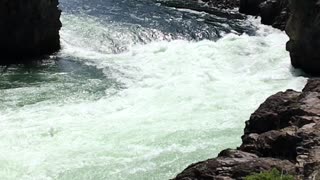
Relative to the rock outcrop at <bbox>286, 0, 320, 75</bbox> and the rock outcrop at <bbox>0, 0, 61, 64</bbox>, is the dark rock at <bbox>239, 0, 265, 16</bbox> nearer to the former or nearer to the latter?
the rock outcrop at <bbox>286, 0, 320, 75</bbox>

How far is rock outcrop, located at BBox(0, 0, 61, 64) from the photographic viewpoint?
25.3 meters

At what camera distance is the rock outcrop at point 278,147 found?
941 cm

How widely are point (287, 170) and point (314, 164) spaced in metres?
0.48

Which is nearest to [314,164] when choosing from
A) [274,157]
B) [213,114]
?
[274,157]

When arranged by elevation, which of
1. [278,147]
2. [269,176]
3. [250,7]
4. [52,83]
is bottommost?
[52,83]

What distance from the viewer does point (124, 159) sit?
14.6 m

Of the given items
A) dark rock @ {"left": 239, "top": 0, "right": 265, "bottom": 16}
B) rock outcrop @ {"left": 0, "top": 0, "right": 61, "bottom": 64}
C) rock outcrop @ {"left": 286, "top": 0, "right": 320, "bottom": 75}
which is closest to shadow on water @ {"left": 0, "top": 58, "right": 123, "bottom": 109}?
rock outcrop @ {"left": 0, "top": 0, "right": 61, "bottom": 64}

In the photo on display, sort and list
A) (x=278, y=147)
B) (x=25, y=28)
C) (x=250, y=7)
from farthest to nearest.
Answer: (x=250, y=7) → (x=25, y=28) → (x=278, y=147)

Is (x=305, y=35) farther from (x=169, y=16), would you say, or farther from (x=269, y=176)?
(x=269, y=176)

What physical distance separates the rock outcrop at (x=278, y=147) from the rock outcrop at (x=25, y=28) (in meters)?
16.2

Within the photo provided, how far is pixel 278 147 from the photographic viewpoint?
1040 cm

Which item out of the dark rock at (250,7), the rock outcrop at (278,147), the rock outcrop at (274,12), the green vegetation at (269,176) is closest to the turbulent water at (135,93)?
the rock outcrop at (274,12)

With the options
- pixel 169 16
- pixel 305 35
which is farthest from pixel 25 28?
pixel 305 35

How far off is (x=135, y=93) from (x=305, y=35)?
8489mm
